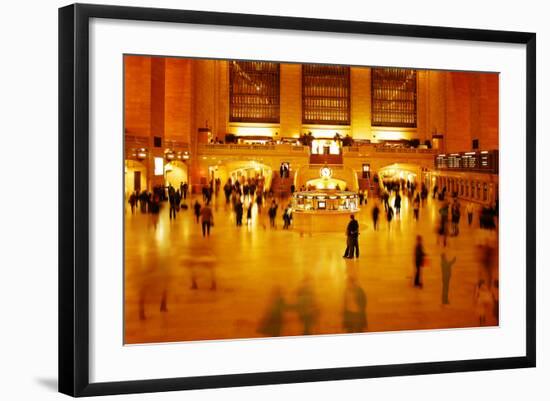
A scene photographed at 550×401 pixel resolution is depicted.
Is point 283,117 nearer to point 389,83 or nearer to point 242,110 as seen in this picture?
point 242,110

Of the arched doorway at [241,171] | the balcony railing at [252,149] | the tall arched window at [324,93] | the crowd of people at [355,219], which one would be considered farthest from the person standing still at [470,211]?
the arched doorway at [241,171]

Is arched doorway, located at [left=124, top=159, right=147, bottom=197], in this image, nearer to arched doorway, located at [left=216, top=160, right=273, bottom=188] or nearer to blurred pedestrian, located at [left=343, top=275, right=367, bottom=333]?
arched doorway, located at [left=216, top=160, right=273, bottom=188]

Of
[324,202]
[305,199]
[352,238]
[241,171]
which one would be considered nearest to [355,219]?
[352,238]

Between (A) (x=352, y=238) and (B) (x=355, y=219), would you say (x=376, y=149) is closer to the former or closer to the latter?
(B) (x=355, y=219)

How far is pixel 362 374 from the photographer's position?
8.17m

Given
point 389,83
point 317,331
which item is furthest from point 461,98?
point 317,331

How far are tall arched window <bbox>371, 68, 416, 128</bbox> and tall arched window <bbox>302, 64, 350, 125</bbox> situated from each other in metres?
0.36

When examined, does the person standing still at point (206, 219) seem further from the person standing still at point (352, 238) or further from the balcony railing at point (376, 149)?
the balcony railing at point (376, 149)

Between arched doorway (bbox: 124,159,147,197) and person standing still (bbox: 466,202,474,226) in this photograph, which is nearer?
arched doorway (bbox: 124,159,147,197)

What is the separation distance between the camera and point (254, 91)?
321 inches

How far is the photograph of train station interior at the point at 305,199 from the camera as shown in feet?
25.5

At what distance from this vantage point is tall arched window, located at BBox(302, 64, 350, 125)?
320 inches

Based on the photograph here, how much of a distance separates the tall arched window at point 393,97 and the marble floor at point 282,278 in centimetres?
92

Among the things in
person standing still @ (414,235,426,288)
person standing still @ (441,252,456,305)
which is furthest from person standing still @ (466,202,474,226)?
person standing still @ (414,235,426,288)
